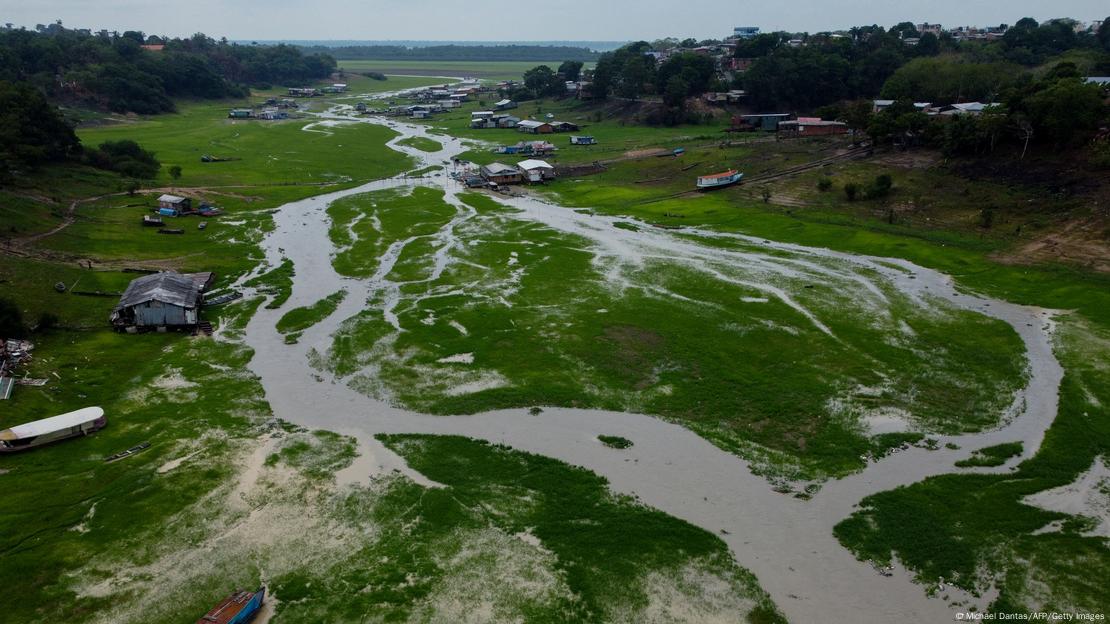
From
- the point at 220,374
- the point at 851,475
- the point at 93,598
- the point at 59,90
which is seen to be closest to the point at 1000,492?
the point at 851,475

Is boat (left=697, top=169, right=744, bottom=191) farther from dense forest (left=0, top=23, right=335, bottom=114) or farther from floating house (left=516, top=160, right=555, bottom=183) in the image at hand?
dense forest (left=0, top=23, right=335, bottom=114)

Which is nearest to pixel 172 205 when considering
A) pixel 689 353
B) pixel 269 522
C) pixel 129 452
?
pixel 129 452

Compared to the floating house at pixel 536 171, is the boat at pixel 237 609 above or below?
below

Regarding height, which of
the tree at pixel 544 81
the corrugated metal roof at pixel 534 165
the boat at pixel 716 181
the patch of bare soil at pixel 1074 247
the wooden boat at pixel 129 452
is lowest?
the wooden boat at pixel 129 452

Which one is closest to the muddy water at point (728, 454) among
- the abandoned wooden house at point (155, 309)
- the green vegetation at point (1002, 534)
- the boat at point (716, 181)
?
the green vegetation at point (1002, 534)

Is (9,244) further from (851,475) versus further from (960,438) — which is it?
(960,438)

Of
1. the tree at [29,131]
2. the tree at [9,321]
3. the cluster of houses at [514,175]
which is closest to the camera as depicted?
the tree at [9,321]

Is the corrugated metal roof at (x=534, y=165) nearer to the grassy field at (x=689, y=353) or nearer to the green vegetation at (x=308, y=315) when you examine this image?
the grassy field at (x=689, y=353)
